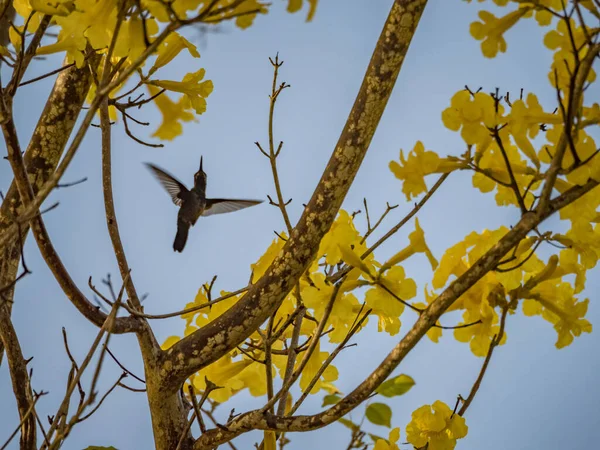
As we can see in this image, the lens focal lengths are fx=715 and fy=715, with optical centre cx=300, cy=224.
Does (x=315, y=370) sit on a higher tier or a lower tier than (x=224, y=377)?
lower

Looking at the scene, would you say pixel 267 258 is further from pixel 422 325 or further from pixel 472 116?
pixel 472 116

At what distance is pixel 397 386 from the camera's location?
1193 millimetres

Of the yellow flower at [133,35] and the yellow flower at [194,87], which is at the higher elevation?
the yellow flower at [194,87]

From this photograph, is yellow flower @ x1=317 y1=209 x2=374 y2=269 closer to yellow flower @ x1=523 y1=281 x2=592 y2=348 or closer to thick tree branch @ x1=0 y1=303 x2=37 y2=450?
yellow flower @ x1=523 y1=281 x2=592 y2=348

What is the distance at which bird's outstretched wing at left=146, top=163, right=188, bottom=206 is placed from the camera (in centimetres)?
332

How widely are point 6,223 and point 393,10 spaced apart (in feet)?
4.09

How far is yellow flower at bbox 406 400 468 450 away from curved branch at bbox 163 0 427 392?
426mm

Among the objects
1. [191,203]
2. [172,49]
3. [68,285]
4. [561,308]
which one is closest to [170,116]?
[172,49]

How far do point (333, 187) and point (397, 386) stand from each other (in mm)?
578

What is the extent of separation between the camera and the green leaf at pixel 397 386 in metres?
1.18

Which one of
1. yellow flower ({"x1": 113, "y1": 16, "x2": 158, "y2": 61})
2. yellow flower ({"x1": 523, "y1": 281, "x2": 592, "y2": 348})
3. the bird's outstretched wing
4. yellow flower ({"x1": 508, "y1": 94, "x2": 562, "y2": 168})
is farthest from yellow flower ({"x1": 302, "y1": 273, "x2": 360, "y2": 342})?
the bird's outstretched wing

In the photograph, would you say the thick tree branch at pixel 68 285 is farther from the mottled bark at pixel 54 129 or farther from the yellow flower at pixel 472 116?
the yellow flower at pixel 472 116

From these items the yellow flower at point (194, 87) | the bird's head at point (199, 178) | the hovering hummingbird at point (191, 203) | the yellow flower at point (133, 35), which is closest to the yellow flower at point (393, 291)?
the yellow flower at point (133, 35)

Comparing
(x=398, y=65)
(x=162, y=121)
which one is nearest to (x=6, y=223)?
(x=162, y=121)
